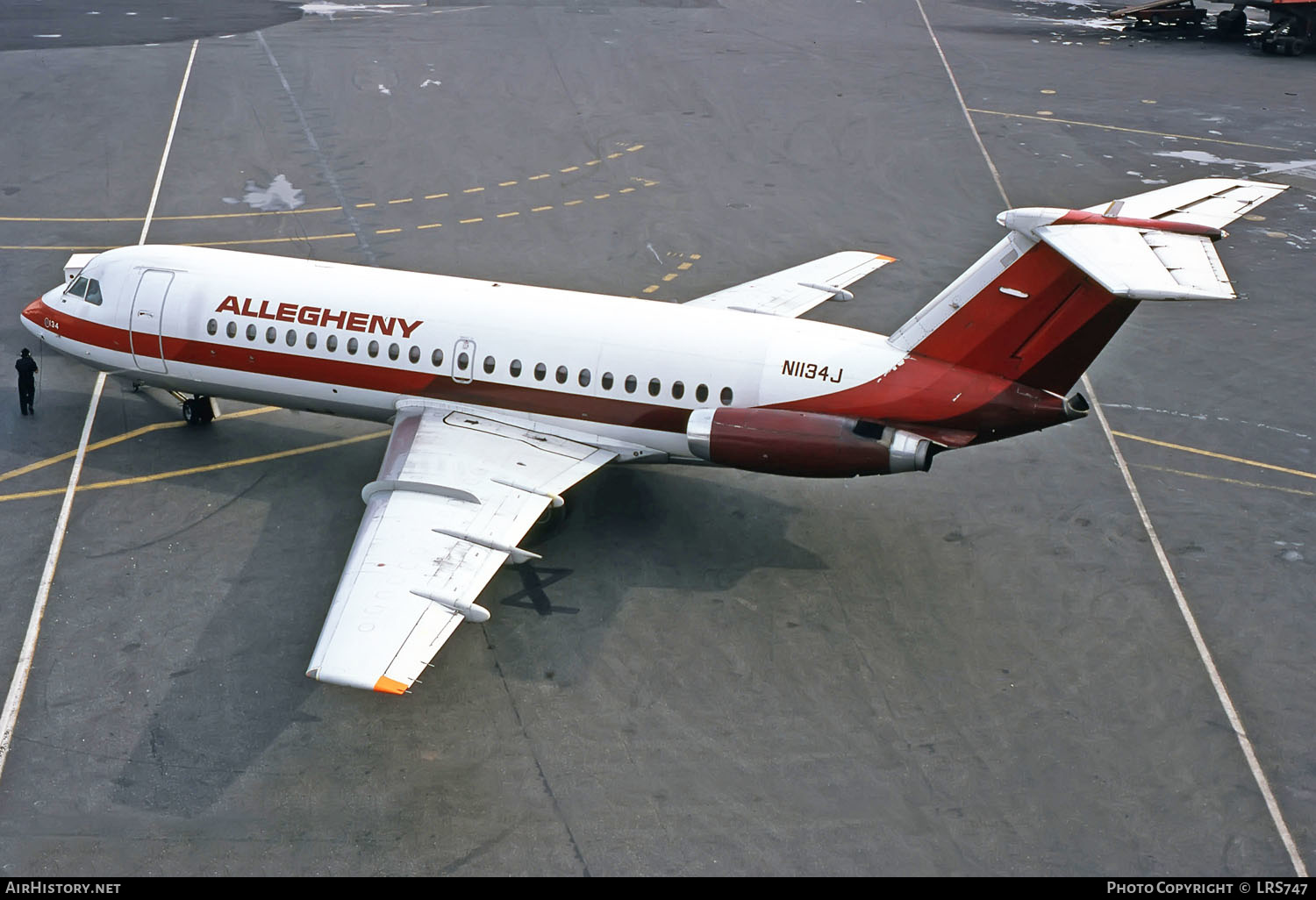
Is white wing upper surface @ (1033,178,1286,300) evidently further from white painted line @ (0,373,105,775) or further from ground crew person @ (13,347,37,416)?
ground crew person @ (13,347,37,416)

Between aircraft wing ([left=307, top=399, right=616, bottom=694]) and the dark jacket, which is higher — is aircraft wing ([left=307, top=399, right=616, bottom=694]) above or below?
above

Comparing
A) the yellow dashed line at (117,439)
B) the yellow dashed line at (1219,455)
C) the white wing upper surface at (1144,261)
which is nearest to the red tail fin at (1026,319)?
the white wing upper surface at (1144,261)

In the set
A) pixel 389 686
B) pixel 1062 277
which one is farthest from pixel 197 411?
pixel 1062 277

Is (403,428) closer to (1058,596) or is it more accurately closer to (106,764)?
(106,764)

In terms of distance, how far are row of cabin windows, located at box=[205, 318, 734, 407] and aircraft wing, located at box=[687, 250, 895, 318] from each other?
4.16 meters

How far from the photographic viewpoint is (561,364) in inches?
912

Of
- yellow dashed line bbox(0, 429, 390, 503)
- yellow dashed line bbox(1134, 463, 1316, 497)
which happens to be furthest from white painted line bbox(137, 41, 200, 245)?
yellow dashed line bbox(1134, 463, 1316, 497)

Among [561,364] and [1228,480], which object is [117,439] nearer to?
[561,364]

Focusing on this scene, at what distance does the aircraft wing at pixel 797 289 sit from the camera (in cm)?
2734

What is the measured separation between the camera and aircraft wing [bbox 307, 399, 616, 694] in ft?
55.5

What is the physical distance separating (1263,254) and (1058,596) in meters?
21.0

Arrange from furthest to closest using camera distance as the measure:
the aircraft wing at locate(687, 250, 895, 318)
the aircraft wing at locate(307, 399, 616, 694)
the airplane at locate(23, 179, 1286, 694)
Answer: the aircraft wing at locate(687, 250, 895, 318)
the airplane at locate(23, 179, 1286, 694)
the aircraft wing at locate(307, 399, 616, 694)

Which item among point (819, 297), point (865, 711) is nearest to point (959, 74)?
point (819, 297)

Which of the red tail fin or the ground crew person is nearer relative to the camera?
the red tail fin
